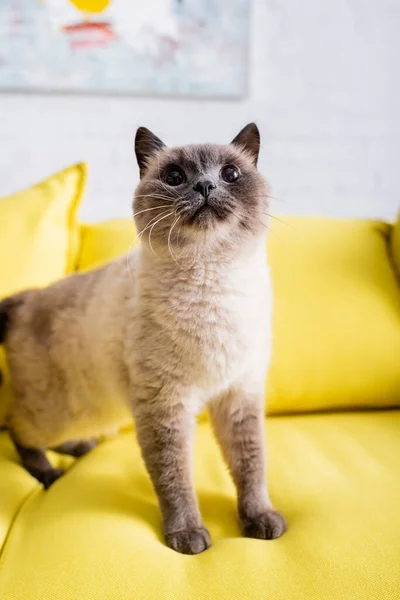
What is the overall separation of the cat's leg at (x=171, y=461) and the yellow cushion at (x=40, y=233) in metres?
0.60

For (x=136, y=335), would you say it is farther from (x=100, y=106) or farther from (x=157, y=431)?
(x=100, y=106)

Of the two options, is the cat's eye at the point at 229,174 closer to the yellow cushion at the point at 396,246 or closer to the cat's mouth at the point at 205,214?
the cat's mouth at the point at 205,214

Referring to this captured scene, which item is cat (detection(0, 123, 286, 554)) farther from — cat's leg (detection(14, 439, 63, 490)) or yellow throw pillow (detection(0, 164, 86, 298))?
yellow throw pillow (detection(0, 164, 86, 298))

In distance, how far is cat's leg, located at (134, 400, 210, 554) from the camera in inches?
38.0

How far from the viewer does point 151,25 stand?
198 cm

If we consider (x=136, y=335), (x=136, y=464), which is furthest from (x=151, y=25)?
(x=136, y=464)

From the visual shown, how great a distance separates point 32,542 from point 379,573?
1.88 ft

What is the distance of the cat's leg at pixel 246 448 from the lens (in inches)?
39.7

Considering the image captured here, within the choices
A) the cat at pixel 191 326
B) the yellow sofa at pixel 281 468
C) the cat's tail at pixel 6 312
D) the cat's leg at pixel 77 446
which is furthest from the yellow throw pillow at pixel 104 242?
the cat's leg at pixel 77 446

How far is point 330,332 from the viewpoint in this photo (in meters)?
1.45

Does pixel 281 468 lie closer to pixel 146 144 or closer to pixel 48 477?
pixel 48 477

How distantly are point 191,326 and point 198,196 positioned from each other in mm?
242

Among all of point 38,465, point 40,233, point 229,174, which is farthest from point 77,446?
point 229,174

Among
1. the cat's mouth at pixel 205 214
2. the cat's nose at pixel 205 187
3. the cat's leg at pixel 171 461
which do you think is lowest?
the cat's leg at pixel 171 461
